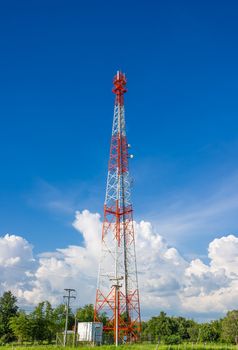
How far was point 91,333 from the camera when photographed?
4162cm

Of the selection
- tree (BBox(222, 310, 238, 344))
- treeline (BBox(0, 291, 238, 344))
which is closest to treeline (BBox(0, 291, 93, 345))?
treeline (BBox(0, 291, 238, 344))

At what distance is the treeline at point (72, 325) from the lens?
5162cm

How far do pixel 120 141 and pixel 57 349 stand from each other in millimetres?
23342

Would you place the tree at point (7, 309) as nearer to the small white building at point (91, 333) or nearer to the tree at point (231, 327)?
the small white building at point (91, 333)

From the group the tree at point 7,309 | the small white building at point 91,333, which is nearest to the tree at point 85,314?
the tree at point 7,309

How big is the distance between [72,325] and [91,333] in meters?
31.9

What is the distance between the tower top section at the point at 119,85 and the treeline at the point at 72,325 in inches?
1239

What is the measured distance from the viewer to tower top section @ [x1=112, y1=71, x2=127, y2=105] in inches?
1797

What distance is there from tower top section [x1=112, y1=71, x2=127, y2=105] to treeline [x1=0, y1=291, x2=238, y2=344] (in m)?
31.5

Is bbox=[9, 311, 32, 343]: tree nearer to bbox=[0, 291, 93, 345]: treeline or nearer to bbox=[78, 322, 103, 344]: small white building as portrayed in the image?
bbox=[0, 291, 93, 345]: treeline

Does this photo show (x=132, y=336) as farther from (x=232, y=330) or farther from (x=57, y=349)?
(x=232, y=330)

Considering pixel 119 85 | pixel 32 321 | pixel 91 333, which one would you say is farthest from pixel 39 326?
pixel 119 85

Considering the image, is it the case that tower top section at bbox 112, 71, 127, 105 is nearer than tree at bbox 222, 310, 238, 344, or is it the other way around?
tower top section at bbox 112, 71, 127, 105

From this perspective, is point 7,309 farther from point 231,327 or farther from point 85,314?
point 231,327
